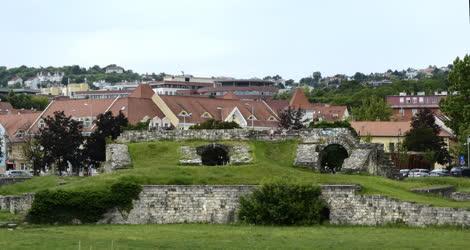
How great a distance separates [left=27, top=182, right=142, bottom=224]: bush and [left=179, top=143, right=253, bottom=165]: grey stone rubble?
8216mm

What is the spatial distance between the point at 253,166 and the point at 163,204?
655 centimetres

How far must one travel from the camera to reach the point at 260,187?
52.5 metres

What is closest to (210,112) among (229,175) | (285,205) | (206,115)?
(206,115)

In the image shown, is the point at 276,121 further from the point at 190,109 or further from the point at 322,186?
the point at 322,186

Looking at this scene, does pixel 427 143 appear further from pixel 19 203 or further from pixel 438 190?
pixel 19 203

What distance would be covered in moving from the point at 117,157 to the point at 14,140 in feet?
217

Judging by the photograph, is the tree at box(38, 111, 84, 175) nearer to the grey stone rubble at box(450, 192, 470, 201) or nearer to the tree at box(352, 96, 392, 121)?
the grey stone rubble at box(450, 192, 470, 201)

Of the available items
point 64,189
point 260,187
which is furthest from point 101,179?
point 260,187

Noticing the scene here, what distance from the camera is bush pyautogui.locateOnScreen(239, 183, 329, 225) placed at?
51.2 metres

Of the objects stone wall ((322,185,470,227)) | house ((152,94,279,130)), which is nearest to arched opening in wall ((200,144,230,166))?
stone wall ((322,185,470,227))

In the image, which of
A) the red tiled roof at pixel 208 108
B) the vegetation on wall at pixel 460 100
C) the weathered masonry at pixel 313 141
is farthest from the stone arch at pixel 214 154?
the red tiled roof at pixel 208 108

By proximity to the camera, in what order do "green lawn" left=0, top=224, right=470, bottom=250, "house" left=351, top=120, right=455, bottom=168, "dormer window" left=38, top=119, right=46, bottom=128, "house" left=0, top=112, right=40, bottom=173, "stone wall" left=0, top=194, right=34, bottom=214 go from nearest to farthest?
"green lawn" left=0, top=224, right=470, bottom=250 → "stone wall" left=0, top=194, right=34, bottom=214 → "dormer window" left=38, top=119, right=46, bottom=128 → "house" left=0, top=112, right=40, bottom=173 → "house" left=351, top=120, right=455, bottom=168

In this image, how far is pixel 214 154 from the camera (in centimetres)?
7231

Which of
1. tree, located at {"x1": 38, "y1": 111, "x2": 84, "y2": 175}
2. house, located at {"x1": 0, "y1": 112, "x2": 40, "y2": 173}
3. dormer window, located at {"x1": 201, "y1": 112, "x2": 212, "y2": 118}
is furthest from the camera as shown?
dormer window, located at {"x1": 201, "y1": 112, "x2": 212, "y2": 118}
